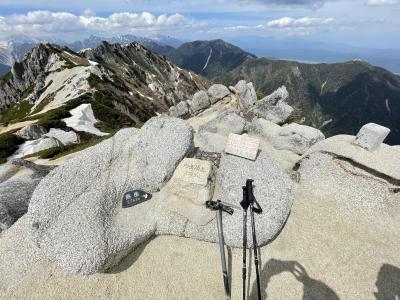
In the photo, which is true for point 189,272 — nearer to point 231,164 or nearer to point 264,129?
point 231,164

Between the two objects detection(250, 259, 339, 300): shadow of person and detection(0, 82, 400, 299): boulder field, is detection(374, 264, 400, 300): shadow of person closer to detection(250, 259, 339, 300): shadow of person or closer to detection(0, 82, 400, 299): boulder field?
detection(0, 82, 400, 299): boulder field

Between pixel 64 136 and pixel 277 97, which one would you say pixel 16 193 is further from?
pixel 64 136

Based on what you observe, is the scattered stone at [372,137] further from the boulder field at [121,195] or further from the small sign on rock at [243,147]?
the small sign on rock at [243,147]

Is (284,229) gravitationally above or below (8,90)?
above

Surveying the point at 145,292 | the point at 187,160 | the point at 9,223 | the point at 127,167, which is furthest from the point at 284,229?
the point at 9,223

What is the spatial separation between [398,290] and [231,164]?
11.7 metres

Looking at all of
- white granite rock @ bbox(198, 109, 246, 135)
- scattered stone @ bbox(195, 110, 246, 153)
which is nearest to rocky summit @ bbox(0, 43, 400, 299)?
scattered stone @ bbox(195, 110, 246, 153)

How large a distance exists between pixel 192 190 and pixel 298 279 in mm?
7712

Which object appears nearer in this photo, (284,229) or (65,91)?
(284,229)

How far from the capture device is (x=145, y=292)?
48.8 ft

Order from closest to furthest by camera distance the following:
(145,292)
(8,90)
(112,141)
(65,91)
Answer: (145,292)
(112,141)
(65,91)
(8,90)

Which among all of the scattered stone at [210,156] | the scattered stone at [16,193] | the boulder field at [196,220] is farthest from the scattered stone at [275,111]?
the scattered stone at [16,193]

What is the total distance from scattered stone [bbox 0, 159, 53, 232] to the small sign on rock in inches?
573

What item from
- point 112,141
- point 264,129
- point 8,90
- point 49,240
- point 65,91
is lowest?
point 8,90
